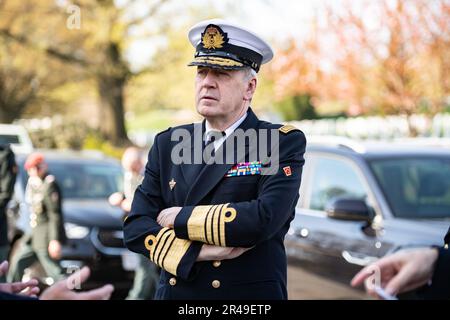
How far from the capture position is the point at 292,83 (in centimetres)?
2523

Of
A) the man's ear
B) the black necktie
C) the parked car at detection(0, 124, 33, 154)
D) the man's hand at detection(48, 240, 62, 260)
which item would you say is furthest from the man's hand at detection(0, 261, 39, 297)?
the parked car at detection(0, 124, 33, 154)

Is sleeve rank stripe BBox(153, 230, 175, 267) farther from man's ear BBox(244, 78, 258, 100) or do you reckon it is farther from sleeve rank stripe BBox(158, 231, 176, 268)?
man's ear BBox(244, 78, 258, 100)

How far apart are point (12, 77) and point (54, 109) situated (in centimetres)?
849

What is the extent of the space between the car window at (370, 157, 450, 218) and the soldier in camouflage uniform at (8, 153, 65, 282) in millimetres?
3459

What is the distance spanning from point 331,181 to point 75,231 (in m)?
3.34

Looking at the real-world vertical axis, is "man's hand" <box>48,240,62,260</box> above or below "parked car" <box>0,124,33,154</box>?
below

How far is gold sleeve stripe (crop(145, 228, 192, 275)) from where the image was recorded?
314 centimetres

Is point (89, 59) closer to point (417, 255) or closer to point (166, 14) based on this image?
point (166, 14)
